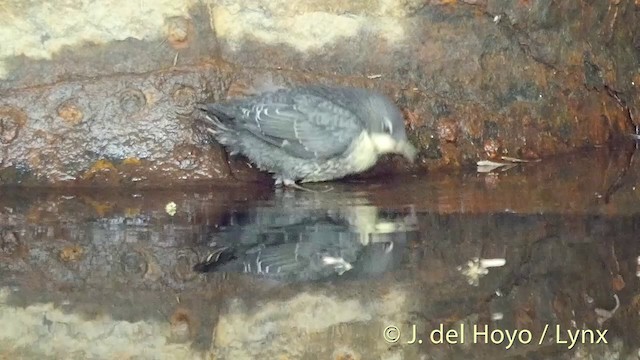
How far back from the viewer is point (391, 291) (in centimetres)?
300

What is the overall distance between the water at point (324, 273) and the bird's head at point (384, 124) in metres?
0.21

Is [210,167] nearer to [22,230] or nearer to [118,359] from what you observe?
[22,230]

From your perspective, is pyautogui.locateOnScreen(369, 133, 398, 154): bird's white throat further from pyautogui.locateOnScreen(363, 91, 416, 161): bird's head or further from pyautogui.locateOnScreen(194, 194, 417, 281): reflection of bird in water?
pyautogui.locateOnScreen(194, 194, 417, 281): reflection of bird in water

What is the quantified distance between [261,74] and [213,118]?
0.35 meters

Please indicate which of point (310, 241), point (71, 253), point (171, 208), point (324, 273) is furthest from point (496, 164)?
point (71, 253)

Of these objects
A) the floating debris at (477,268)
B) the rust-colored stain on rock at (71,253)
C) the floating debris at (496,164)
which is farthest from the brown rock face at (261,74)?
the floating debris at (477,268)

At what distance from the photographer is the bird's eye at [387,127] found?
4.34 metres

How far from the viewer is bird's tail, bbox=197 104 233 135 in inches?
171

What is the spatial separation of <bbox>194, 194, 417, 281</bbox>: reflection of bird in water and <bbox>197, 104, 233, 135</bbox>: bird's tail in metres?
0.57

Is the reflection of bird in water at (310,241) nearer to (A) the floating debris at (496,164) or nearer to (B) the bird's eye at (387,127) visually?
(B) the bird's eye at (387,127)

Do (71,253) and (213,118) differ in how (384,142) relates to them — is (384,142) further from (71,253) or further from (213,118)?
(71,253)

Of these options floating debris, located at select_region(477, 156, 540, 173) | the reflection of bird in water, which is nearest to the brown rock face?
floating debris, located at select_region(477, 156, 540, 173)

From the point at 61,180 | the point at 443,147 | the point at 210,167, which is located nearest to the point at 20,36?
the point at 61,180

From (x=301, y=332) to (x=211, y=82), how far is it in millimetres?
2087
